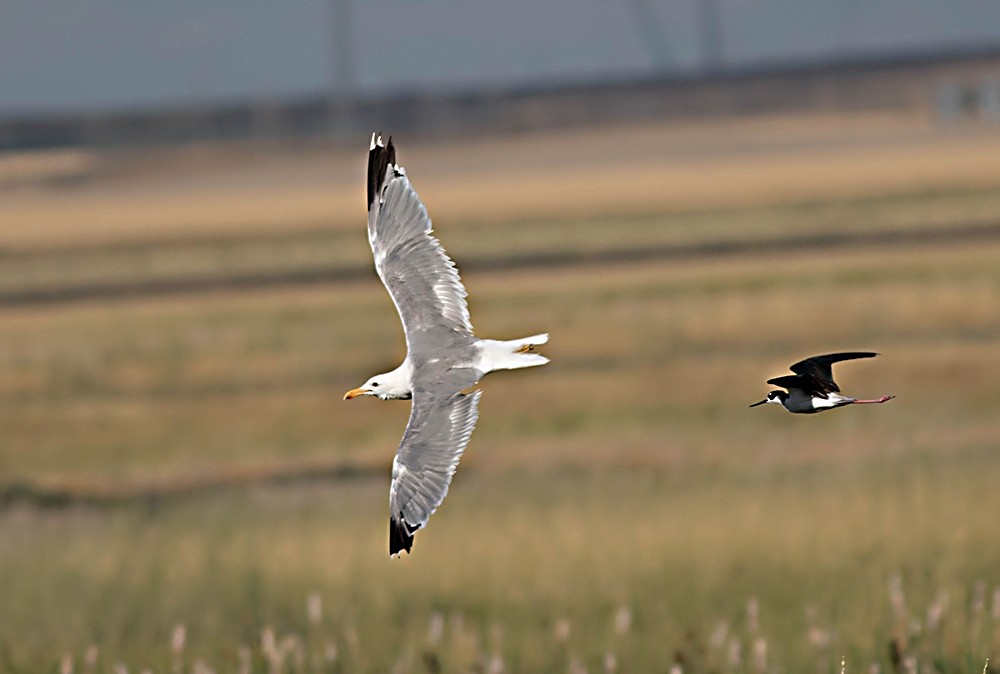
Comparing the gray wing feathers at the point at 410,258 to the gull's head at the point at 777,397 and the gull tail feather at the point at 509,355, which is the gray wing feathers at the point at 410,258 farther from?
the gull's head at the point at 777,397

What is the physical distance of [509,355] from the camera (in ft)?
16.2

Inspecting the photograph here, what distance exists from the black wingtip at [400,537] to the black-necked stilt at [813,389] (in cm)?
100

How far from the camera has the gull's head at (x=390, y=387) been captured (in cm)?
489

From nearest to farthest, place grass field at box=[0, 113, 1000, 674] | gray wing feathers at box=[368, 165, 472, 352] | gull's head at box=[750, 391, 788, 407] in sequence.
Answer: gull's head at box=[750, 391, 788, 407] → gray wing feathers at box=[368, 165, 472, 352] → grass field at box=[0, 113, 1000, 674]

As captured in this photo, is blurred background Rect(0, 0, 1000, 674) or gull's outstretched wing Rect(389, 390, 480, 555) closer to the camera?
gull's outstretched wing Rect(389, 390, 480, 555)

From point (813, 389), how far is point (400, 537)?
1.20m

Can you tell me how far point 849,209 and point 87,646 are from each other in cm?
5337

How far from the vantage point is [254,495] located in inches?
869

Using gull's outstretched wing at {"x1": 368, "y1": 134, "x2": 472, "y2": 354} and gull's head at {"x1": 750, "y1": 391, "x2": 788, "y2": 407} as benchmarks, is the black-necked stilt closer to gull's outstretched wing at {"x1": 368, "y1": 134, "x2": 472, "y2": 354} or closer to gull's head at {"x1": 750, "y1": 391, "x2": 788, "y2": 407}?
gull's head at {"x1": 750, "y1": 391, "x2": 788, "y2": 407}

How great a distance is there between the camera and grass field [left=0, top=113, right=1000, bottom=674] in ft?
46.0

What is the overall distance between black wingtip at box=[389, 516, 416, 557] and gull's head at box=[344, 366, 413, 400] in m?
0.35

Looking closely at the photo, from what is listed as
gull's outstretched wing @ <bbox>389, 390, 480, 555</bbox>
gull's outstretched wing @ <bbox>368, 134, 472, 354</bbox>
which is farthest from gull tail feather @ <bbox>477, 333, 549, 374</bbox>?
gull's outstretched wing @ <bbox>368, 134, 472, 354</bbox>

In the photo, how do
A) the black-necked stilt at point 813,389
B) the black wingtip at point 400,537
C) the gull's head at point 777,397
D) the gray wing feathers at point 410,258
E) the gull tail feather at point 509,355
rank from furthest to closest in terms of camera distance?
the gray wing feathers at point 410,258
the gull tail feather at point 509,355
the black wingtip at point 400,537
the gull's head at point 777,397
the black-necked stilt at point 813,389

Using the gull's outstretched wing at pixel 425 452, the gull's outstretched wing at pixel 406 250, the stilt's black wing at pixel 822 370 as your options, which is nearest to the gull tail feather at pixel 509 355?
the gull's outstretched wing at pixel 425 452
